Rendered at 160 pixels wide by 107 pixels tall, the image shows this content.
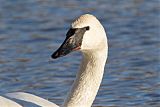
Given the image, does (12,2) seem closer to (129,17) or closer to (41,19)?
(41,19)

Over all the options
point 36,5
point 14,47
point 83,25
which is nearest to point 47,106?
point 83,25

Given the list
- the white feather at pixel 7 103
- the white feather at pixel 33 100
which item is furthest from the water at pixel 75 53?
the white feather at pixel 7 103

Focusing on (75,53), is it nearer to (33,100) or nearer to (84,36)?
(33,100)

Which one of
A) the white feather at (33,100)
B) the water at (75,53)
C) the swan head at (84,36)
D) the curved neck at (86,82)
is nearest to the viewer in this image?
the swan head at (84,36)

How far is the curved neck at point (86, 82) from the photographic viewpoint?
7.21 m

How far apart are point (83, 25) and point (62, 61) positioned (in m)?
3.91

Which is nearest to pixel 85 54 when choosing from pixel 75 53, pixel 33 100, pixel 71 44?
pixel 71 44

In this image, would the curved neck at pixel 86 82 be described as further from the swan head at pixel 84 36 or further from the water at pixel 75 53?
the water at pixel 75 53

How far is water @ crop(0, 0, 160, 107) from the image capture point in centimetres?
942

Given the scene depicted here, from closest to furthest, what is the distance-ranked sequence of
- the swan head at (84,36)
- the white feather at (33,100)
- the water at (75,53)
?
the swan head at (84,36) → the white feather at (33,100) → the water at (75,53)

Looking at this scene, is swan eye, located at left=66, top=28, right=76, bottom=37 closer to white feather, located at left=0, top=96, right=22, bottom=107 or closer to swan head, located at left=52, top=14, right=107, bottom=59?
swan head, located at left=52, top=14, right=107, bottom=59

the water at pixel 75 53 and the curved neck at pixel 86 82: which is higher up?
the curved neck at pixel 86 82

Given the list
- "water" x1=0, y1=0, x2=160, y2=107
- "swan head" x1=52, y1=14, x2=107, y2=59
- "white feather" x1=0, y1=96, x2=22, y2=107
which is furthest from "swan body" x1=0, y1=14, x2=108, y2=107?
"water" x1=0, y1=0, x2=160, y2=107

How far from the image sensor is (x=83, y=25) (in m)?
6.89
